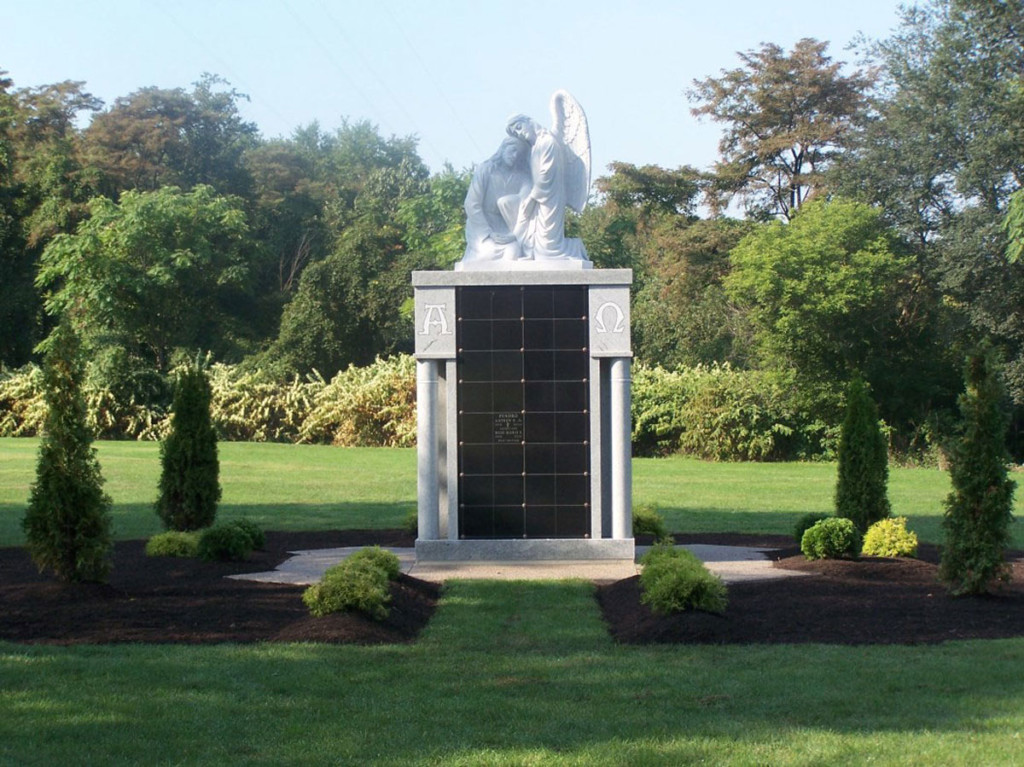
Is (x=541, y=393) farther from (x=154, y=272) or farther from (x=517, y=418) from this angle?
(x=154, y=272)

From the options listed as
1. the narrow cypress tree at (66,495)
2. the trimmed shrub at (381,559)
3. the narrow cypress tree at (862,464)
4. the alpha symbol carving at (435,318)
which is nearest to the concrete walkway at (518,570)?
the trimmed shrub at (381,559)

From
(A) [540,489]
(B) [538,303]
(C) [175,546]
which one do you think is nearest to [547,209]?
(B) [538,303]

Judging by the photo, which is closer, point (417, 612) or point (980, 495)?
point (417, 612)

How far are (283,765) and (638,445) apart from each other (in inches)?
1078

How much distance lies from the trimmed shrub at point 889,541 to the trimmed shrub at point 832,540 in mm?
428

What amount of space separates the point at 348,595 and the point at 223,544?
141 inches

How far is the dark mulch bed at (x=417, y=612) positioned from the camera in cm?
805

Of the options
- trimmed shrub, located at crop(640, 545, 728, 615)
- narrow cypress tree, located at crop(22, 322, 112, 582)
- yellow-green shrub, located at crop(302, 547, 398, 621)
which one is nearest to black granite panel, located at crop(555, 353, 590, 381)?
trimmed shrub, located at crop(640, 545, 728, 615)

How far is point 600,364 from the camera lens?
1205 cm

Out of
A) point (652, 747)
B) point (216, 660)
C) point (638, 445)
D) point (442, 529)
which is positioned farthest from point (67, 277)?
point (652, 747)

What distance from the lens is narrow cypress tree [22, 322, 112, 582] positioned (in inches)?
362

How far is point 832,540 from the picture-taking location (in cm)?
1158

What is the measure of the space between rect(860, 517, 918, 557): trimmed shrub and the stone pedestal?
97.0 inches

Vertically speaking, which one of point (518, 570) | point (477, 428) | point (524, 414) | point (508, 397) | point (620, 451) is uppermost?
point (508, 397)
